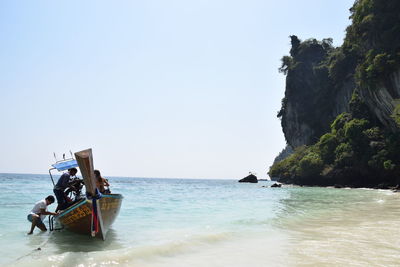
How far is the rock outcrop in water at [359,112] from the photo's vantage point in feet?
123

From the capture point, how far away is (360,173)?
1714 inches

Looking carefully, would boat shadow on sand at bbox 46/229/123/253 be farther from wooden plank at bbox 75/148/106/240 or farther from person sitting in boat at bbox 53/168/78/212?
wooden plank at bbox 75/148/106/240

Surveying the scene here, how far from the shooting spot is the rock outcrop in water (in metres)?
37.5

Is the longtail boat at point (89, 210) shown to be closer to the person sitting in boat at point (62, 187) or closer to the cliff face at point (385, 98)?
the person sitting in boat at point (62, 187)

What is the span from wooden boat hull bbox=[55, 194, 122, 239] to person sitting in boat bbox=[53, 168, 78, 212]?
47 cm

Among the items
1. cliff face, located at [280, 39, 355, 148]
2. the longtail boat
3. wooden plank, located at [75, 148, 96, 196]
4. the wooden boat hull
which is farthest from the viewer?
cliff face, located at [280, 39, 355, 148]

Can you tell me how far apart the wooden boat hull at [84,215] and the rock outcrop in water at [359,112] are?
3028cm

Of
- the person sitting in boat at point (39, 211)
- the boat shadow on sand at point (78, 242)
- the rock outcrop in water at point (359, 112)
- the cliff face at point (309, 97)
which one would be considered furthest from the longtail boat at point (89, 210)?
the cliff face at point (309, 97)

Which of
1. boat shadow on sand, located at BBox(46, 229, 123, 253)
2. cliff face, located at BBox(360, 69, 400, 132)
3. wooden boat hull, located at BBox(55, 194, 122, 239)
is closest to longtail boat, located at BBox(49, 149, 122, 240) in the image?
wooden boat hull, located at BBox(55, 194, 122, 239)

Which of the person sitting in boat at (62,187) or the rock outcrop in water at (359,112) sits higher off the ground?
the rock outcrop in water at (359,112)

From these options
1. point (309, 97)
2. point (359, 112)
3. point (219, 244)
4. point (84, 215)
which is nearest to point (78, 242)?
point (84, 215)

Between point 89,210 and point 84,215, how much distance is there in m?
0.34

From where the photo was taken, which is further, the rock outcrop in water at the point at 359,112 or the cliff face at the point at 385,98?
the rock outcrop in water at the point at 359,112

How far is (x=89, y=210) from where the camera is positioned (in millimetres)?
8789
